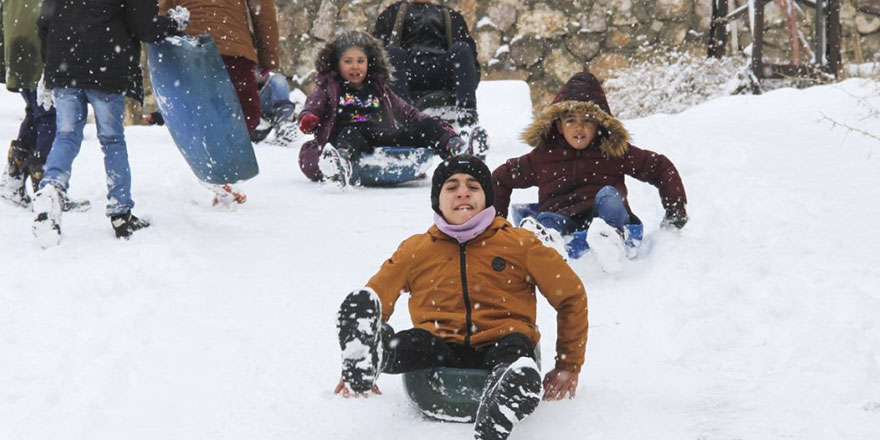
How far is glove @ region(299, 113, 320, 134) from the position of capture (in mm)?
6289

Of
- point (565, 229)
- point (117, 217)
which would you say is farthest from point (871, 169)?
point (117, 217)

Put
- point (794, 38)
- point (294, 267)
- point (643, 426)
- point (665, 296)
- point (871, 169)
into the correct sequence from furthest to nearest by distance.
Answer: point (794, 38) → point (871, 169) → point (294, 267) → point (665, 296) → point (643, 426)

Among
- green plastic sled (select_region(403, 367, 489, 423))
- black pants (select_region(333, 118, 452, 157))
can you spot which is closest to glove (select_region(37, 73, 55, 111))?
black pants (select_region(333, 118, 452, 157))

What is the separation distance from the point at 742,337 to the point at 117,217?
114 inches

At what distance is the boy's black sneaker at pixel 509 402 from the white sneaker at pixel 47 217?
2.72 m

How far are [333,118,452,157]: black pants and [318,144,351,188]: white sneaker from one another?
371mm

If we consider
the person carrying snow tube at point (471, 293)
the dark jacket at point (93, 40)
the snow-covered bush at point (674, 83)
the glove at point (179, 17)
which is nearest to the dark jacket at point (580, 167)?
the person carrying snow tube at point (471, 293)

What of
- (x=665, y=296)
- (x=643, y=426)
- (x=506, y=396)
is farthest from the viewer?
(x=665, y=296)

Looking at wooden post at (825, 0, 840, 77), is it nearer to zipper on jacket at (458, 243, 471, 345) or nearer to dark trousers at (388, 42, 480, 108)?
dark trousers at (388, 42, 480, 108)

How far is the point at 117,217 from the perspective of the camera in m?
4.46

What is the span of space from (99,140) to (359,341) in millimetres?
2530

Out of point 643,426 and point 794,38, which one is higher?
point 794,38

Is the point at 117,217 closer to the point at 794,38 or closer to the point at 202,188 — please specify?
the point at 202,188

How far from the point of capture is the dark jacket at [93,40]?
4309 mm
